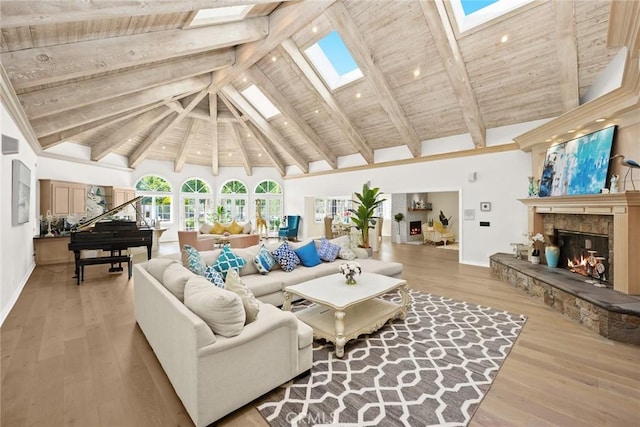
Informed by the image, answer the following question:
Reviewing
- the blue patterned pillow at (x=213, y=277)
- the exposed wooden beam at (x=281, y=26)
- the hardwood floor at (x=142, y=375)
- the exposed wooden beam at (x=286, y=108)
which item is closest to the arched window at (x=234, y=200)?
the exposed wooden beam at (x=286, y=108)

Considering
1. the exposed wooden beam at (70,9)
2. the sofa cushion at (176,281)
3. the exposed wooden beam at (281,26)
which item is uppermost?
the exposed wooden beam at (281,26)

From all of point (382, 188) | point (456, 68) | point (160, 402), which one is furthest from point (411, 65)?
point (160, 402)

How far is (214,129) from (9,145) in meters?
6.16

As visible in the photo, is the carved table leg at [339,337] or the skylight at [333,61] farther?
the skylight at [333,61]

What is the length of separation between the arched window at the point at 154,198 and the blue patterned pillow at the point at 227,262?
828cm

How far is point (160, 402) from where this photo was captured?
2.05 m

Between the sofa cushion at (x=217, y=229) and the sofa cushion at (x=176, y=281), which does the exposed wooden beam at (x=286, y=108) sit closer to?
the sofa cushion at (x=217, y=229)

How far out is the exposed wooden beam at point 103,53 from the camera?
3.34m

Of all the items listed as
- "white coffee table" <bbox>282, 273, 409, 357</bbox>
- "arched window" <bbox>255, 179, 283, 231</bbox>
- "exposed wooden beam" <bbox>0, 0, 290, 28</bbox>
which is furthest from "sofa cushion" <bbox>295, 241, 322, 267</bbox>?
"arched window" <bbox>255, 179, 283, 231</bbox>

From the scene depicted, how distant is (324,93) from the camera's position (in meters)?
6.68

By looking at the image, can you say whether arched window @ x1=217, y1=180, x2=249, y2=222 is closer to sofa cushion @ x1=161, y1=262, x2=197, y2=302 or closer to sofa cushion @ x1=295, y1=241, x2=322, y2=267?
sofa cushion @ x1=295, y1=241, x2=322, y2=267

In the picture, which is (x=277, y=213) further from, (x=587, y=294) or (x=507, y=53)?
(x=587, y=294)

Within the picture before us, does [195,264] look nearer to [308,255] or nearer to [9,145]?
[308,255]

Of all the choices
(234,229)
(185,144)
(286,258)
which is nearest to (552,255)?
(286,258)
